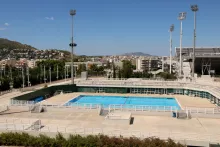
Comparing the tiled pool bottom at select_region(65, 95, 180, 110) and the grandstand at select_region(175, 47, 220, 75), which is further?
the grandstand at select_region(175, 47, 220, 75)

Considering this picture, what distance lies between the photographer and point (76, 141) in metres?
14.8

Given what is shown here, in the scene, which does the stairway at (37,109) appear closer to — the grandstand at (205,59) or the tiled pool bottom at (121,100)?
the tiled pool bottom at (121,100)

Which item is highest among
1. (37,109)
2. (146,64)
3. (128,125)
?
(146,64)

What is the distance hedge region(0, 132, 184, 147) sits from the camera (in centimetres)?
1397

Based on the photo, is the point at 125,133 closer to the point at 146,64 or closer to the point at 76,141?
the point at 76,141

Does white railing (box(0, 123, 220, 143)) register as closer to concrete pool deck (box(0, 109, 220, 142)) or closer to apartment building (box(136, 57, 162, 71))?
concrete pool deck (box(0, 109, 220, 142))

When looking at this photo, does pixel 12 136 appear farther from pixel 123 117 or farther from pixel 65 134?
pixel 123 117

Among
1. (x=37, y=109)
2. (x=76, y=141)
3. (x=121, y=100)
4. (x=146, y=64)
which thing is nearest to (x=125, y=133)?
(x=76, y=141)

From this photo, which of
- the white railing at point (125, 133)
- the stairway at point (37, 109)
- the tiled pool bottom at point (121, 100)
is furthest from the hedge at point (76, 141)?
the tiled pool bottom at point (121, 100)

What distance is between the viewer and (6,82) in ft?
150

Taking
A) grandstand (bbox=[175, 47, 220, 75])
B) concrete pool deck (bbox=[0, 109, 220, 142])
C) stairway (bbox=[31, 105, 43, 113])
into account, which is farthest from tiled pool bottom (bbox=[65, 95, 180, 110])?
grandstand (bbox=[175, 47, 220, 75])

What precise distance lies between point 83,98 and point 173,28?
2967cm

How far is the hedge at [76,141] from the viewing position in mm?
13969

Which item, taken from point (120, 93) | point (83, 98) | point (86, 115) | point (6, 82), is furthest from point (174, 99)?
point (6, 82)
